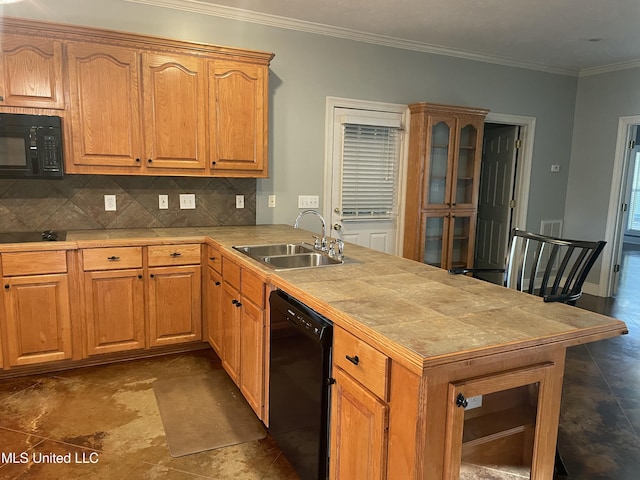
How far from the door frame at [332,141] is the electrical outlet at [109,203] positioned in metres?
1.78

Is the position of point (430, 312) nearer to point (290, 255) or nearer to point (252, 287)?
point (252, 287)

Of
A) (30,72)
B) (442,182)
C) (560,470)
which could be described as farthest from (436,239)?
(30,72)

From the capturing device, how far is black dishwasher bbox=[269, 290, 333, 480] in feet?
5.72

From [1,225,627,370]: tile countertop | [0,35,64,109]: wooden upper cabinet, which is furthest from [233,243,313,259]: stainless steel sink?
[0,35,64,109]: wooden upper cabinet

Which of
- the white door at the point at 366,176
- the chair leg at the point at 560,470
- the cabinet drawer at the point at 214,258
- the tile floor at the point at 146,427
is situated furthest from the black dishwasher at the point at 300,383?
the white door at the point at 366,176

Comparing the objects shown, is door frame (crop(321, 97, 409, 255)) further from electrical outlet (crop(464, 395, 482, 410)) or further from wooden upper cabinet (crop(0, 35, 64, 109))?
electrical outlet (crop(464, 395, 482, 410))

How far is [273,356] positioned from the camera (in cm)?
215

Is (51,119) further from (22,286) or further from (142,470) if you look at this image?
(142,470)

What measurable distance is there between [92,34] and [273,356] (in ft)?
8.09

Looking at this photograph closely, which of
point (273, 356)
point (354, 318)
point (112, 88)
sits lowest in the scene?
point (273, 356)

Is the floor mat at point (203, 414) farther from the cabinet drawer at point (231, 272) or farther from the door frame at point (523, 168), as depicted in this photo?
the door frame at point (523, 168)

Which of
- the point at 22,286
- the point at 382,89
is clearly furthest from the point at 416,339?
the point at 382,89

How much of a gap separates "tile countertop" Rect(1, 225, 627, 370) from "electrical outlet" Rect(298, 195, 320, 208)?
1.74 meters

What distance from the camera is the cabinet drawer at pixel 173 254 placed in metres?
3.19
